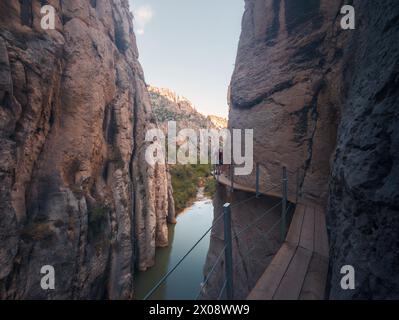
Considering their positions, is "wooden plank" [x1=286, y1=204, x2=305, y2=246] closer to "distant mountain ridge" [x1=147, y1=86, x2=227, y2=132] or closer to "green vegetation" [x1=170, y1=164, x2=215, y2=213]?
"green vegetation" [x1=170, y1=164, x2=215, y2=213]

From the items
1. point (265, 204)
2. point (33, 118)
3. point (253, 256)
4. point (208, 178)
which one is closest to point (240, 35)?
point (265, 204)

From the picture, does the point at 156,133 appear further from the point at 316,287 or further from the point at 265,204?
the point at 316,287

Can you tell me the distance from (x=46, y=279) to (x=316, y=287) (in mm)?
10229

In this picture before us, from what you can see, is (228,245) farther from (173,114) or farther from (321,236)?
(173,114)

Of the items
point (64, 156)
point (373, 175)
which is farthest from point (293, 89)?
point (64, 156)

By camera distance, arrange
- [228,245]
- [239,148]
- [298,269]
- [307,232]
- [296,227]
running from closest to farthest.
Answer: [228,245] < [298,269] < [307,232] < [296,227] < [239,148]

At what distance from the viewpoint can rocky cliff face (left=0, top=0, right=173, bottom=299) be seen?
7113mm

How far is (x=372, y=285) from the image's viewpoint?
1.43 meters

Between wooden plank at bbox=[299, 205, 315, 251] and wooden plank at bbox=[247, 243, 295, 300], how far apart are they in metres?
0.25

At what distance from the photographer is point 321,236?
10.3 ft

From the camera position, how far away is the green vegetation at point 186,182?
35.0 metres

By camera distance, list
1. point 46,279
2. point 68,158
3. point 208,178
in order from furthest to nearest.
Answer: point 208,178, point 68,158, point 46,279

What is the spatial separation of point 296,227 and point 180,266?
1682 centimetres

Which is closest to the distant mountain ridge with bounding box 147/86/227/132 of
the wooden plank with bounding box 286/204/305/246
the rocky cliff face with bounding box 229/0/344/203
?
the rocky cliff face with bounding box 229/0/344/203
